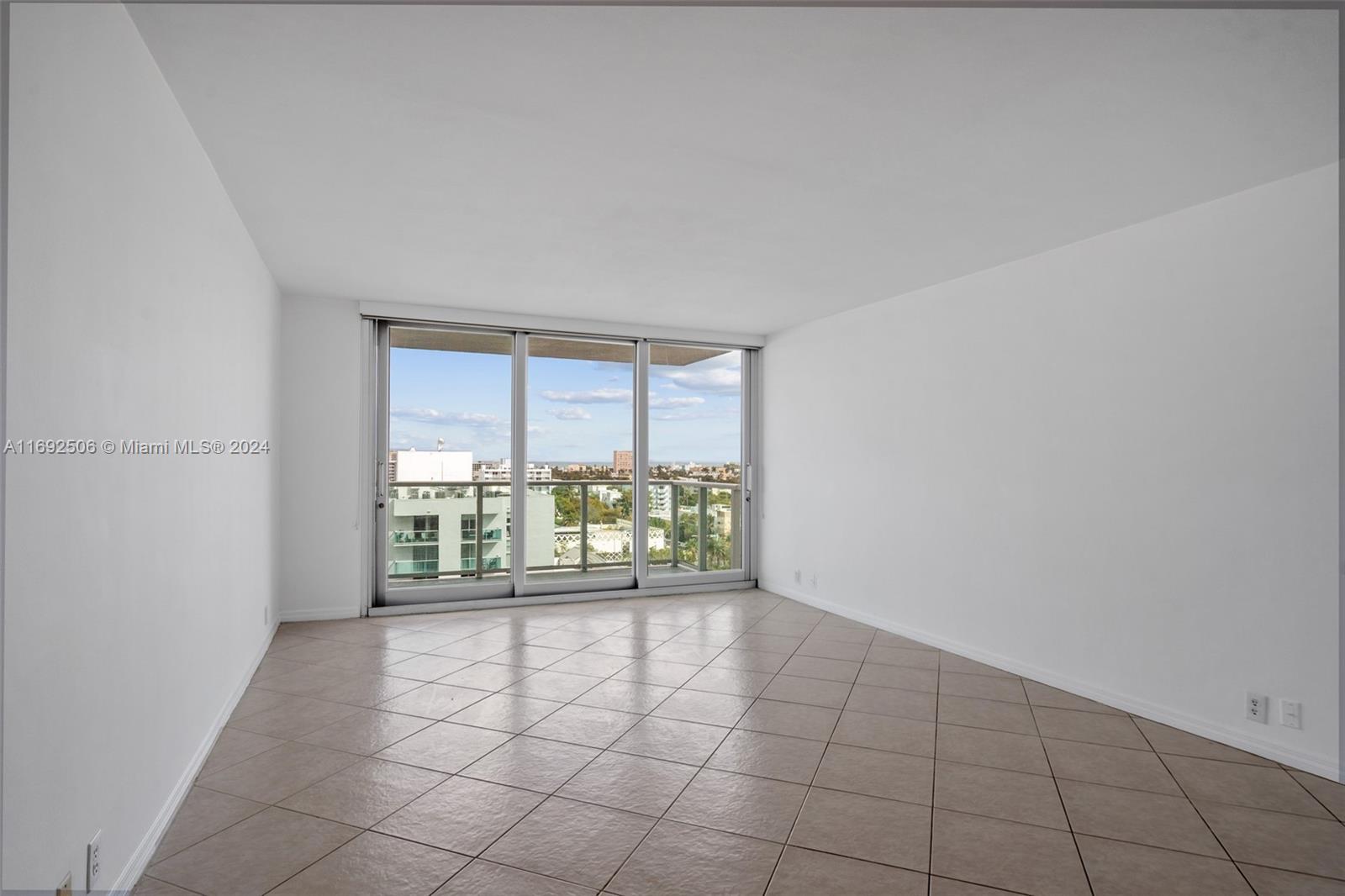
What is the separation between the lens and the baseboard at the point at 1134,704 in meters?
2.88

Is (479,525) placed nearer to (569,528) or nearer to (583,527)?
(569,528)

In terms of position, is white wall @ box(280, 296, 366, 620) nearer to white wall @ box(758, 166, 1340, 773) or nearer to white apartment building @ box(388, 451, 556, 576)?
white apartment building @ box(388, 451, 556, 576)

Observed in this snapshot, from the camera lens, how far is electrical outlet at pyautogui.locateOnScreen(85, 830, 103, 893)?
175 cm

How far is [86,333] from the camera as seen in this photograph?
172 centimetres

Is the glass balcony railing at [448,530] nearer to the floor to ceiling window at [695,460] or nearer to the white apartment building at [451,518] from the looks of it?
the white apartment building at [451,518]

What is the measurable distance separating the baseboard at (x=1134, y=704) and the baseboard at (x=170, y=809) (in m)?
4.13

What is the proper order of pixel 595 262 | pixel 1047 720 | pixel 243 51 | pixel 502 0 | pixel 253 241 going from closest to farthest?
pixel 502 0, pixel 243 51, pixel 1047 720, pixel 253 241, pixel 595 262

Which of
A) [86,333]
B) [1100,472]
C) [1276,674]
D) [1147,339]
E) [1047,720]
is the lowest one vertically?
[1047,720]

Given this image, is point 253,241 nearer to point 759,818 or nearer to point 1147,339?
point 759,818

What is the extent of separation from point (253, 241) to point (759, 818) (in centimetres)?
392

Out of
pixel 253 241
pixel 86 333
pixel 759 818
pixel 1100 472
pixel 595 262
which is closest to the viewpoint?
pixel 86 333

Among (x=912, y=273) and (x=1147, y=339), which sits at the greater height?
(x=912, y=273)

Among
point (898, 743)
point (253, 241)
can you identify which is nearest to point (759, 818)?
point (898, 743)

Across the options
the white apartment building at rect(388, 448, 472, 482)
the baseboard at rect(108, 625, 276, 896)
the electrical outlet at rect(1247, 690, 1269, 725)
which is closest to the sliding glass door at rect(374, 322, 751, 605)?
the white apartment building at rect(388, 448, 472, 482)
